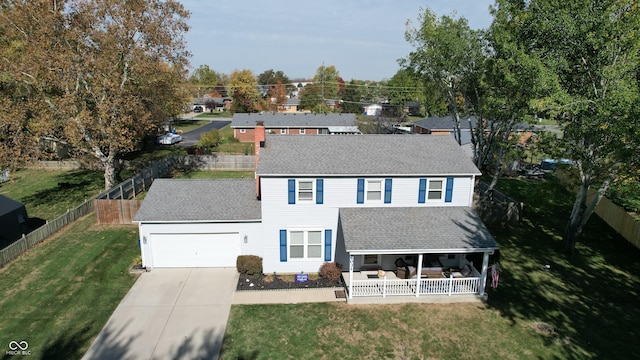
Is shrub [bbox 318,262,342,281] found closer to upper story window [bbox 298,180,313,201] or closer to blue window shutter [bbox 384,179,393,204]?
upper story window [bbox 298,180,313,201]

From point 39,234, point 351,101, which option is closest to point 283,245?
point 39,234

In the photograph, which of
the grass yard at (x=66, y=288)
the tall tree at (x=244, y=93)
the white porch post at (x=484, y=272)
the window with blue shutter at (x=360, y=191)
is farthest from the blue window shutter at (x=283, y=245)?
the tall tree at (x=244, y=93)

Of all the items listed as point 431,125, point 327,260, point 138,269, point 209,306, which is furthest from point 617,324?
point 431,125

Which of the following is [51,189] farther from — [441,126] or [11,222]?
[441,126]

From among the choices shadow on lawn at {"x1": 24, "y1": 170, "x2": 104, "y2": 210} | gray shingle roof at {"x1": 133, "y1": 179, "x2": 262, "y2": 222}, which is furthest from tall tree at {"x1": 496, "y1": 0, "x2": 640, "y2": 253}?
shadow on lawn at {"x1": 24, "y1": 170, "x2": 104, "y2": 210}

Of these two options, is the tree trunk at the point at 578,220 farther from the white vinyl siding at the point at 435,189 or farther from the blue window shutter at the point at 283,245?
the blue window shutter at the point at 283,245
